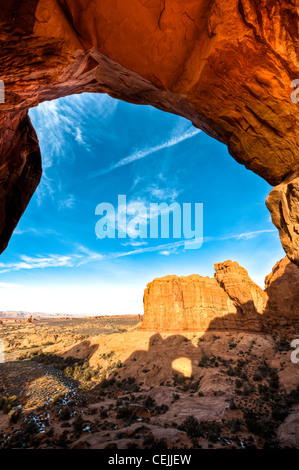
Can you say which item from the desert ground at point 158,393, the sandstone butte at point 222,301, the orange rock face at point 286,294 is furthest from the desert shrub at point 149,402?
the orange rock face at point 286,294

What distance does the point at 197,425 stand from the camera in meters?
10.7

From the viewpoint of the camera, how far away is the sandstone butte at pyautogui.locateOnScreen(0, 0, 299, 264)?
15.8 ft

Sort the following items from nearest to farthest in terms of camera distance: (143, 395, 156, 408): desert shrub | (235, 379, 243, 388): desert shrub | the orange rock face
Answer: (143, 395, 156, 408): desert shrub < (235, 379, 243, 388): desert shrub < the orange rock face

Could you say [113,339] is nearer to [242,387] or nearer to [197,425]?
[242,387]

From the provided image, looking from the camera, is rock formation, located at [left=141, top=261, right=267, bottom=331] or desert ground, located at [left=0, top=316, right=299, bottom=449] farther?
rock formation, located at [left=141, top=261, right=267, bottom=331]

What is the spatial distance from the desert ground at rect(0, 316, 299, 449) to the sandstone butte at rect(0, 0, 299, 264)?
1066cm

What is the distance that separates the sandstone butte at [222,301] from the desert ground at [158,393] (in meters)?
2.32

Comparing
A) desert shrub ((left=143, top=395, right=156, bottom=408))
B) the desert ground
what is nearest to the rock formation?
the desert ground

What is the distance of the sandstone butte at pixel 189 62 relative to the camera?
482 cm

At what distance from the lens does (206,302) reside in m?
38.0

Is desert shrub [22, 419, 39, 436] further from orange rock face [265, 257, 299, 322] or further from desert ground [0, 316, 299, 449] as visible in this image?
orange rock face [265, 257, 299, 322]
